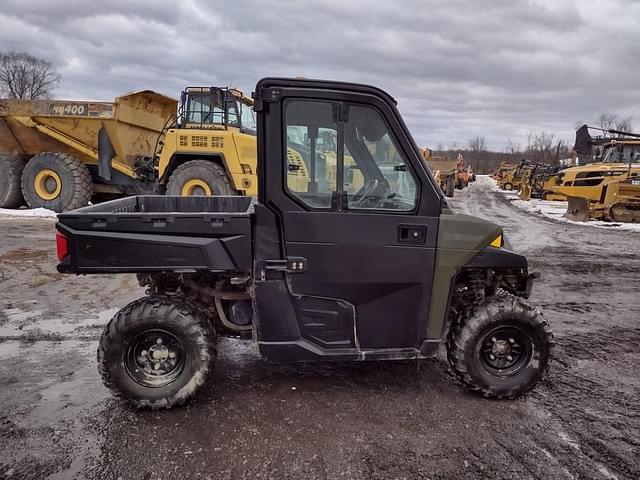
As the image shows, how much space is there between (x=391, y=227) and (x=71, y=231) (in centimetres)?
205

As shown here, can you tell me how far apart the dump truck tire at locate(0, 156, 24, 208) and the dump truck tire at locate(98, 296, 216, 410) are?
36.1 ft

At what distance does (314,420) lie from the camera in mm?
3125

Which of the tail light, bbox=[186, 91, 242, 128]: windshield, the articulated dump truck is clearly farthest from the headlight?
bbox=[186, 91, 242, 128]: windshield

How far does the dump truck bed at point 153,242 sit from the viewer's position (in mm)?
3055

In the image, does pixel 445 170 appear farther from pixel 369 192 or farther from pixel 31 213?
pixel 369 192

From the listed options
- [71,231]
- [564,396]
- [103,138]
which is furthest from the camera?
[103,138]

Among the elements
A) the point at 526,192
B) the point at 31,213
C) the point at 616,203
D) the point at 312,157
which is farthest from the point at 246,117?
the point at 526,192

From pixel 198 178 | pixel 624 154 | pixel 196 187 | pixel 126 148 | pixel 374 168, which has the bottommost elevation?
pixel 196 187

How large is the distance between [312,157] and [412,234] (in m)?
0.83

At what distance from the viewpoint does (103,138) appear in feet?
36.6

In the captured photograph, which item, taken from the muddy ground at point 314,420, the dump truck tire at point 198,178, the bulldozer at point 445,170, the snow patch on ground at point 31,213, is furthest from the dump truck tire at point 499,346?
the bulldozer at point 445,170

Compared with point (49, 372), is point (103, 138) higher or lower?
higher

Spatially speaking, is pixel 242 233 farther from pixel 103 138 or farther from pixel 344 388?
pixel 103 138

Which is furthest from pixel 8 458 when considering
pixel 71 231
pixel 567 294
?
pixel 567 294
